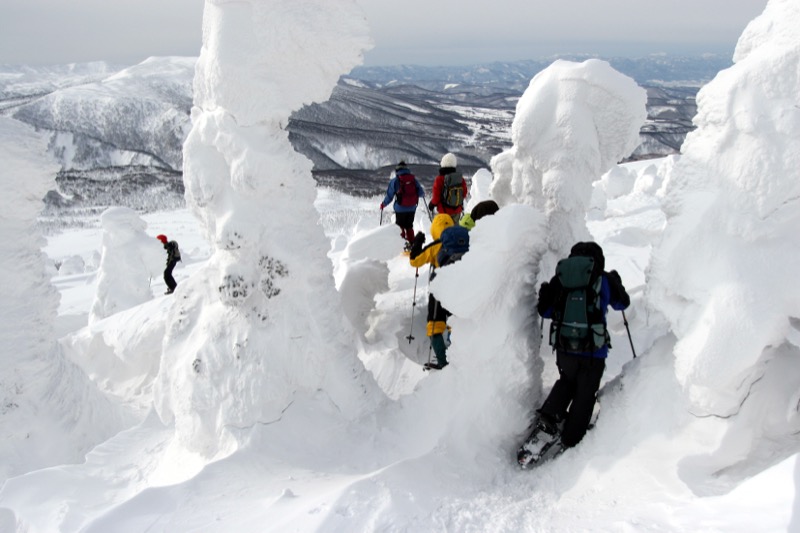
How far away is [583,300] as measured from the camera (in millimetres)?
3898

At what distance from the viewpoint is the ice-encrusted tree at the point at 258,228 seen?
3.90 m

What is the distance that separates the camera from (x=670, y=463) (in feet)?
10.9

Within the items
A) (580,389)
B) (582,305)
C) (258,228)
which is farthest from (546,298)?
(258,228)

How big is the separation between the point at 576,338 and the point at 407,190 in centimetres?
461

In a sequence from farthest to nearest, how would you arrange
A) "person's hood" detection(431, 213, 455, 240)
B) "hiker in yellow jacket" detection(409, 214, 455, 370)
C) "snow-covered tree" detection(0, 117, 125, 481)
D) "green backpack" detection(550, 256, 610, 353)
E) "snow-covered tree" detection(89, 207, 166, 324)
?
"snow-covered tree" detection(89, 207, 166, 324) < "person's hood" detection(431, 213, 455, 240) < "hiker in yellow jacket" detection(409, 214, 455, 370) < "snow-covered tree" detection(0, 117, 125, 481) < "green backpack" detection(550, 256, 610, 353)

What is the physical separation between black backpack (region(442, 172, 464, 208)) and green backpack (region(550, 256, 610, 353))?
3832 millimetres

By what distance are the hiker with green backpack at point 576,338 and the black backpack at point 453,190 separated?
3701 mm

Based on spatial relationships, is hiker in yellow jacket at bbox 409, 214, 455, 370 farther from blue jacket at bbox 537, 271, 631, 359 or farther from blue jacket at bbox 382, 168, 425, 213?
blue jacket at bbox 382, 168, 425, 213

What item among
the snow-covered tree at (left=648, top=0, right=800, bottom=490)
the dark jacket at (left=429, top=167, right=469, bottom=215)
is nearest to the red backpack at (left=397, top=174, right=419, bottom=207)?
the dark jacket at (left=429, top=167, right=469, bottom=215)

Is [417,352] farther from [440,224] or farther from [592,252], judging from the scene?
[592,252]

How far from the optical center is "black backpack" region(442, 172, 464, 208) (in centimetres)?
761

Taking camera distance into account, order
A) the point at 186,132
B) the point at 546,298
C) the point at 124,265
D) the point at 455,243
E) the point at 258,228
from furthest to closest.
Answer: the point at 186,132
the point at 124,265
the point at 455,243
the point at 546,298
the point at 258,228

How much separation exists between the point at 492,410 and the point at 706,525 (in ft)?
6.55

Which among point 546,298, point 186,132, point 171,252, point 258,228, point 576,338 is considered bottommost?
point 171,252
